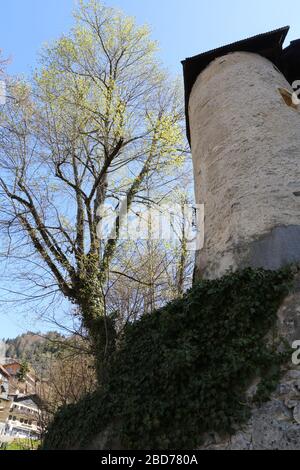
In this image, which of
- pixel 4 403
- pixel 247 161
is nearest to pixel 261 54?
pixel 247 161

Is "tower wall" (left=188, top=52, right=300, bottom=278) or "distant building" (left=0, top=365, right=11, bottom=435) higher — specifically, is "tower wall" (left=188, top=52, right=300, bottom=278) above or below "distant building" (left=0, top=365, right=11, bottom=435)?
above

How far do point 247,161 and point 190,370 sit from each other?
3324 millimetres

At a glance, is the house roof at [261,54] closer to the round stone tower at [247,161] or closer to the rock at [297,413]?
the round stone tower at [247,161]

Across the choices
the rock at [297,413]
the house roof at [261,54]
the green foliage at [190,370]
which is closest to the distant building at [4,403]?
the house roof at [261,54]

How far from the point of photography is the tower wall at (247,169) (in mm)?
5105

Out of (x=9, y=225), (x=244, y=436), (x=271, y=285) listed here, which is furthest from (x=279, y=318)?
(x=9, y=225)

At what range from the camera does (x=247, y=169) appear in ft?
19.5

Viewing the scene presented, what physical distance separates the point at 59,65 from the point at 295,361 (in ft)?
36.8

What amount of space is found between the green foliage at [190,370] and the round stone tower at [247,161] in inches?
25.4

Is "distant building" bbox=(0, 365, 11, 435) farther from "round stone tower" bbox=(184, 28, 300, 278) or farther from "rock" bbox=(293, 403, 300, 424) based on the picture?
"rock" bbox=(293, 403, 300, 424)

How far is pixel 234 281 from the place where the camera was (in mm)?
4566

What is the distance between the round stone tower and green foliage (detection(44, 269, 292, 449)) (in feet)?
2.11

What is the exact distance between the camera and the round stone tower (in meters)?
5.13

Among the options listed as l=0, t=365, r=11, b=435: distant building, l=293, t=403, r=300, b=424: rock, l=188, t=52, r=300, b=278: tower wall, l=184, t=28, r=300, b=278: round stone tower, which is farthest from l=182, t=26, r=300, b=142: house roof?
l=0, t=365, r=11, b=435: distant building
